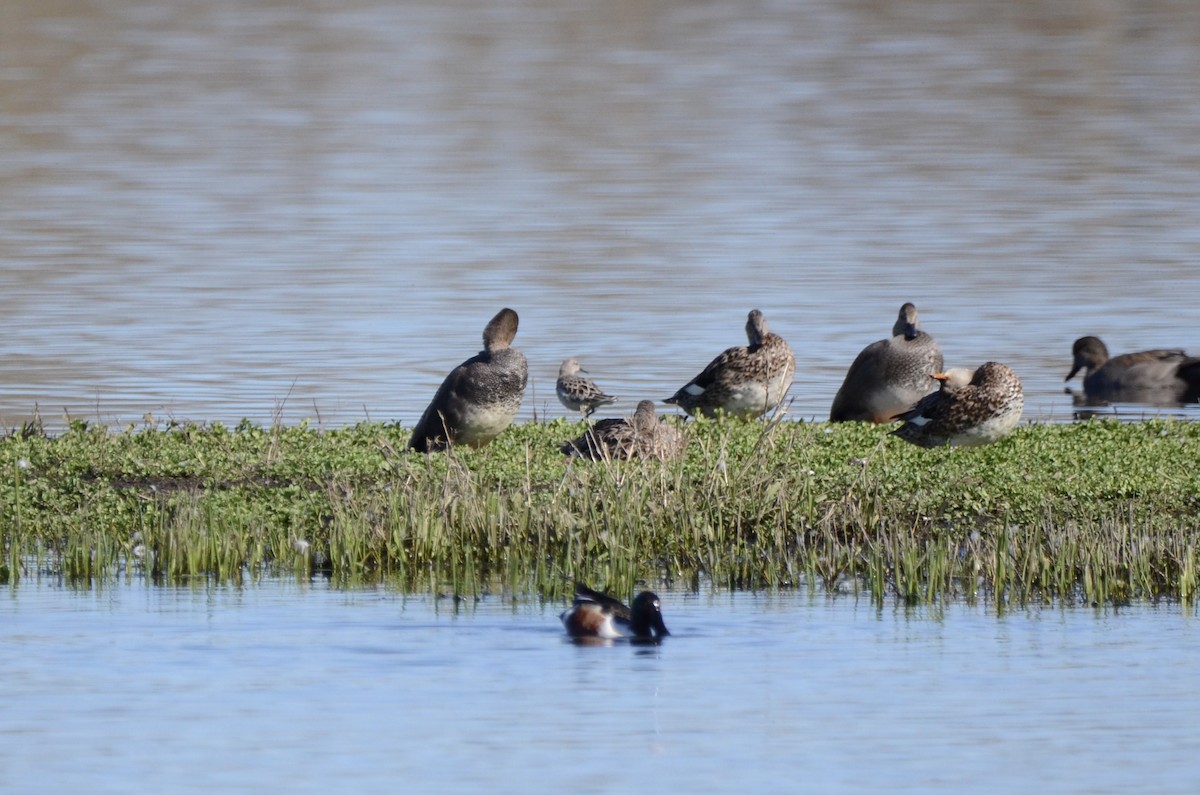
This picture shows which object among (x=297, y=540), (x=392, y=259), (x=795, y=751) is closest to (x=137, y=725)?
(x=795, y=751)

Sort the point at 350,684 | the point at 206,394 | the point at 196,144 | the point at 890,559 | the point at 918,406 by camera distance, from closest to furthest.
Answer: the point at 350,684
the point at 890,559
the point at 918,406
the point at 206,394
the point at 196,144

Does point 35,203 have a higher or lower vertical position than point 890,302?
higher

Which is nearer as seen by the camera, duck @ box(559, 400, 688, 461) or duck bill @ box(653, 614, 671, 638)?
duck bill @ box(653, 614, 671, 638)

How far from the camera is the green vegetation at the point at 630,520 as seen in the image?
9.83 meters

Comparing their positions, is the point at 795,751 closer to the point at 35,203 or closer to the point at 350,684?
the point at 350,684

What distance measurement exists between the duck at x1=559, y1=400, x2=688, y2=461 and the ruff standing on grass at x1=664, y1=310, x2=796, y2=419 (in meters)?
2.15

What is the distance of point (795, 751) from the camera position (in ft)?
24.1

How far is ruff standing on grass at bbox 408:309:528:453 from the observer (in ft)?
42.0

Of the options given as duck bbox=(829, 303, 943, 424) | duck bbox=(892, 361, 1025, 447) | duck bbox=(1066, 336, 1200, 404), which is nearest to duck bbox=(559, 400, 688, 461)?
duck bbox=(892, 361, 1025, 447)

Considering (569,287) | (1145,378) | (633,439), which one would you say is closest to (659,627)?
(633,439)

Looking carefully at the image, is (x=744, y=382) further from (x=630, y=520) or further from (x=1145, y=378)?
(x=1145, y=378)

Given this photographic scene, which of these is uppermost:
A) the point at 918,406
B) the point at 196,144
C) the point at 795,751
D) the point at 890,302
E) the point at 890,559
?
the point at 196,144

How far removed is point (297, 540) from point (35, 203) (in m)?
22.0

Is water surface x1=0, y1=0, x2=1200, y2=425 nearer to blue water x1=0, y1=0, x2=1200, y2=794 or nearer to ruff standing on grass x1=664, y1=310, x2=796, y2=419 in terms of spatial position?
blue water x1=0, y1=0, x2=1200, y2=794
